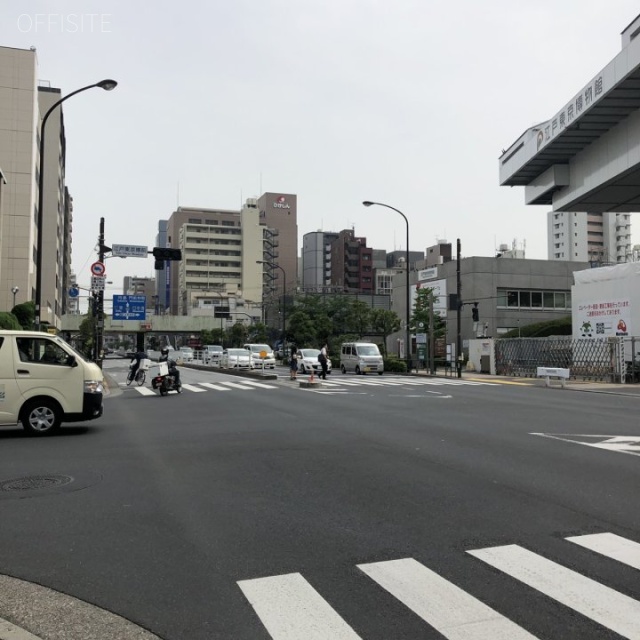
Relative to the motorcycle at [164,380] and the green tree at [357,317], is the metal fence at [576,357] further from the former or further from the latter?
the green tree at [357,317]

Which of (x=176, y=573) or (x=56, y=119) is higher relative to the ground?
(x=56, y=119)

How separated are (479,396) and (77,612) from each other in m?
18.1

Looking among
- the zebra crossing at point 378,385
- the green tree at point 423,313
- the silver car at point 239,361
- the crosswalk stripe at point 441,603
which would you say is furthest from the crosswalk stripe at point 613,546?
the green tree at point 423,313

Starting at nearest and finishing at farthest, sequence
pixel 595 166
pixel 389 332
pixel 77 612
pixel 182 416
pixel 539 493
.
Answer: pixel 77 612 < pixel 539 493 < pixel 182 416 < pixel 595 166 < pixel 389 332

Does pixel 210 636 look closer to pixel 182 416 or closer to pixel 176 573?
pixel 176 573

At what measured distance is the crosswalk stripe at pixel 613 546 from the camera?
456cm

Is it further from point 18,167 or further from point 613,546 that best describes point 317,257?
point 613,546

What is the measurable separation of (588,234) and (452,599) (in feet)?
499

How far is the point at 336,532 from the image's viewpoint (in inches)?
207

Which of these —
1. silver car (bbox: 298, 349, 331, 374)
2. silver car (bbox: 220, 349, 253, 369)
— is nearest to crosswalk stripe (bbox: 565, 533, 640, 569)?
silver car (bbox: 298, 349, 331, 374)

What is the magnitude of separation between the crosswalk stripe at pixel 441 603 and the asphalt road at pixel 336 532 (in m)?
0.01

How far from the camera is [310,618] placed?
11.8 feet

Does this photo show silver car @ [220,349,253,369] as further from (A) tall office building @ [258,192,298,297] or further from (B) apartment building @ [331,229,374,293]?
(A) tall office building @ [258,192,298,297]

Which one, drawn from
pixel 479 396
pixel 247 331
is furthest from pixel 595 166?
pixel 247 331
